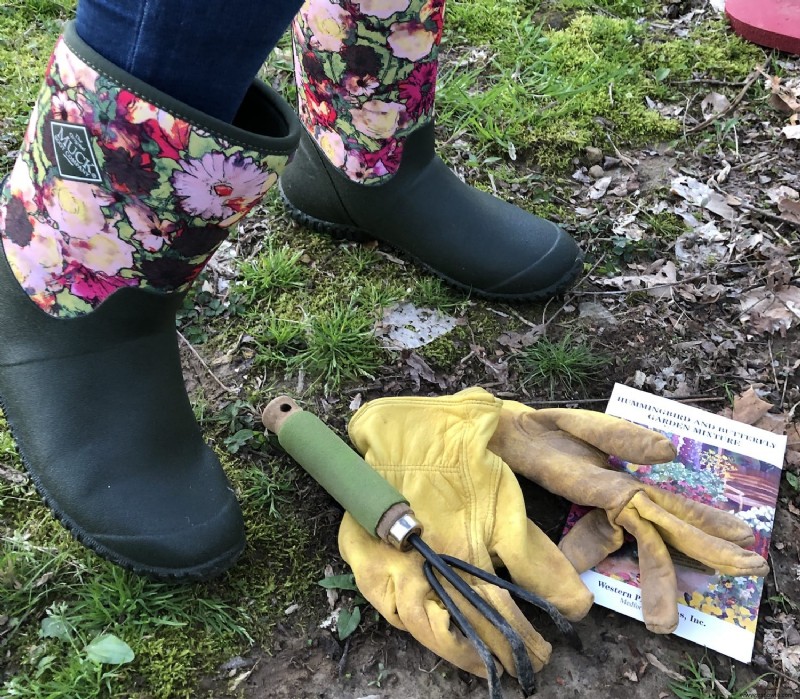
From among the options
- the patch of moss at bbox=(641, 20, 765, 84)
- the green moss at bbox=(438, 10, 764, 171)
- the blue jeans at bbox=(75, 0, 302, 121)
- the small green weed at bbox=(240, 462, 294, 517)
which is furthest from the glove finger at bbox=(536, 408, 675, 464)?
the patch of moss at bbox=(641, 20, 765, 84)

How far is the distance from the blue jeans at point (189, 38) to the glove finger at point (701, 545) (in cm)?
101

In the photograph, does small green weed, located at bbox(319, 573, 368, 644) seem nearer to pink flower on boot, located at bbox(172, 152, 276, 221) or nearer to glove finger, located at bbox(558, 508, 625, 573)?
glove finger, located at bbox(558, 508, 625, 573)

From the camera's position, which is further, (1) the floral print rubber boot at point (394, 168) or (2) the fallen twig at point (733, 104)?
(2) the fallen twig at point (733, 104)

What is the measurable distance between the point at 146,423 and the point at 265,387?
0.42m

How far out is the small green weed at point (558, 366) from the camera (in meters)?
1.69

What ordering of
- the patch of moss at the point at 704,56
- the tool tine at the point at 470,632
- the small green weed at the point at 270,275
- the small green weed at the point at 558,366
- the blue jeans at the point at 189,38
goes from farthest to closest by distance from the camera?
the patch of moss at the point at 704,56
the small green weed at the point at 270,275
the small green weed at the point at 558,366
the tool tine at the point at 470,632
the blue jeans at the point at 189,38

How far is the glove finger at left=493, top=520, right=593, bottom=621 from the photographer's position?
1.25 metres

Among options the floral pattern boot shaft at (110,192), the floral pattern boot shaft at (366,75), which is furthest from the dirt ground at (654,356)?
the floral pattern boot shaft at (110,192)

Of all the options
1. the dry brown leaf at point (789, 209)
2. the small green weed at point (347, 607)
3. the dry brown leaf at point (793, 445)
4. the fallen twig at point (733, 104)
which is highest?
the fallen twig at point (733, 104)

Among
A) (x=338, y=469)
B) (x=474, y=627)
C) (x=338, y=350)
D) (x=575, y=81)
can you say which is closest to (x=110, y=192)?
(x=338, y=469)

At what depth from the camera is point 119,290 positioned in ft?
3.68

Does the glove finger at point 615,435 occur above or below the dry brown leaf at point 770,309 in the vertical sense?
above

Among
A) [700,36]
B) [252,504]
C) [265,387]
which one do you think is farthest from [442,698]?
[700,36]

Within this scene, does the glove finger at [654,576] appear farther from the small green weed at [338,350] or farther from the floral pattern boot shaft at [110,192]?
the floral pattern boot shaft at [110,192]
